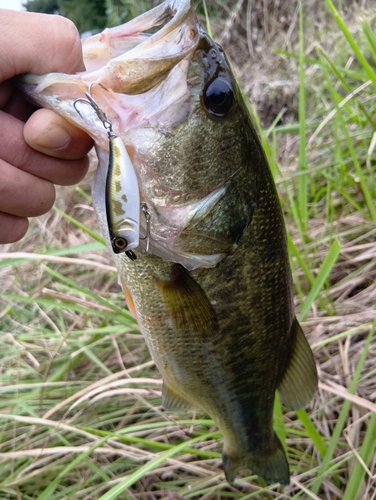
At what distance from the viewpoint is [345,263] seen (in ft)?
6.30

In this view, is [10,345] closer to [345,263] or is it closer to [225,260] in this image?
[225,260]

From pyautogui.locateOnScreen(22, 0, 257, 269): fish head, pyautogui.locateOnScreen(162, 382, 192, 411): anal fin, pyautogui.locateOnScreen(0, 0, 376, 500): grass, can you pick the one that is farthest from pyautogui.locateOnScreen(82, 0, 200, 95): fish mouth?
pyautogui.locateOnScreen(162, 382, 192, 411): anal fin

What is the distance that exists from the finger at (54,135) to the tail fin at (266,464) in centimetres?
103

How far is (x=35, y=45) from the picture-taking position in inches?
32.4

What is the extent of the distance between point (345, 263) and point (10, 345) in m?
1.69

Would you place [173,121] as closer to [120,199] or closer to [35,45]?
[120,199]

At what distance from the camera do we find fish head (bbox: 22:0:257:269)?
0.79 meters

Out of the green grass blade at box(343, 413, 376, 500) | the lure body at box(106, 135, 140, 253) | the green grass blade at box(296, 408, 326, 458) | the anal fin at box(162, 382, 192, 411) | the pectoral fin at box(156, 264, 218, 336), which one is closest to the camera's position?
the lure body at box(106, 135, 140, 253)

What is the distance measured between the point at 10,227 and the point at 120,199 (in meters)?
0.46

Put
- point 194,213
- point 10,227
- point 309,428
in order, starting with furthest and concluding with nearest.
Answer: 1. point 309,428
2. point 10,227
3. point 194,213

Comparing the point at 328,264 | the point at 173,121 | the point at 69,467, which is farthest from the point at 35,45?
the point at 69,467

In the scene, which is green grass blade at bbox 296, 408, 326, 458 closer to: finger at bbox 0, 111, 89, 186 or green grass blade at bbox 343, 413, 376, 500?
green grass blade at bbox 343, 413, 376, 500

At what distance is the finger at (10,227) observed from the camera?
42.0 inches

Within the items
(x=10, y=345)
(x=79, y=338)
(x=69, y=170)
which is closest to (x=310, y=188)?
(x=79, y=338)
